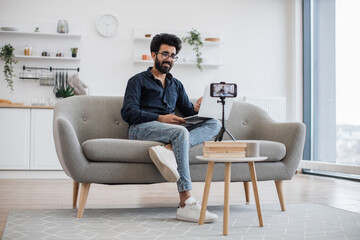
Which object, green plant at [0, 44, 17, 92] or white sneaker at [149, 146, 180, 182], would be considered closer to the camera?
white sneaker at [149, 146, 180, 182]

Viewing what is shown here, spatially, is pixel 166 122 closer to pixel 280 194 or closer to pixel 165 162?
pixel 165 162

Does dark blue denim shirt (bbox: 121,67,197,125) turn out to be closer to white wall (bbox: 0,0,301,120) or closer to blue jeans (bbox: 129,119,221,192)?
blue jeans (bbox: 129,119,221,192)

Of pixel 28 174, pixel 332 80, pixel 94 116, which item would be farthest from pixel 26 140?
pixel 332 80

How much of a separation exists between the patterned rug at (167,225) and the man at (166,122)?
0.19 m

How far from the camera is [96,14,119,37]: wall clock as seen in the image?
5262 mm

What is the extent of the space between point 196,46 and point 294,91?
1394 mm

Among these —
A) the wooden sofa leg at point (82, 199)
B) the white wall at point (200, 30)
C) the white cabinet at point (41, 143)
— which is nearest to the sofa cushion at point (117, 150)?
the wooden sofa leg at point (82, 199)

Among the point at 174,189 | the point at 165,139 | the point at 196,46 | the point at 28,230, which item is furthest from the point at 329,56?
the point at 28,230

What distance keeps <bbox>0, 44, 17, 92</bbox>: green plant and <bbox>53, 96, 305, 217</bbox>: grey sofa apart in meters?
2.47

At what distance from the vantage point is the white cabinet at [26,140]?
462 cm

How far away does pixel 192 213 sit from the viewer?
223 cm

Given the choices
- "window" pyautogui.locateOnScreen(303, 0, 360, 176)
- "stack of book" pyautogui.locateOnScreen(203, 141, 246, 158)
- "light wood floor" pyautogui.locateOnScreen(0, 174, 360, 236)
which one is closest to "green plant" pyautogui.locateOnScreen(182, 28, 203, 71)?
"window" pyautogui.locateOnScreen(303, 0, 360, 176)

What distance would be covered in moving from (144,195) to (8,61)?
264 cm

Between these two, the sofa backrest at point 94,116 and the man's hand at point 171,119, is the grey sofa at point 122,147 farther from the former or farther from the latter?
the man's hand at point 171,119
